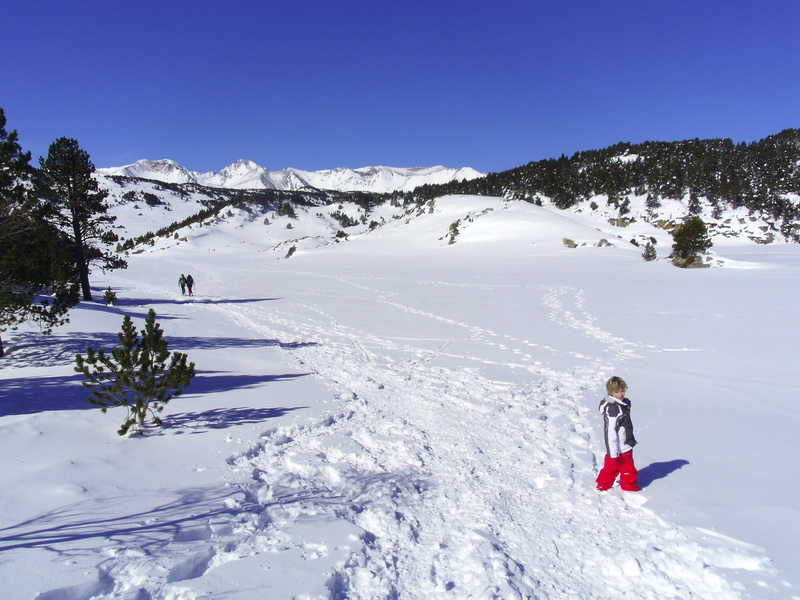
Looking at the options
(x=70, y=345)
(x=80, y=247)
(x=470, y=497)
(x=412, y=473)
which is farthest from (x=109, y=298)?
(x=470, y=497)

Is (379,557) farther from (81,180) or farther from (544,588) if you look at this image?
(81,180)

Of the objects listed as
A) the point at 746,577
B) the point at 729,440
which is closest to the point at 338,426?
the point at 746,577

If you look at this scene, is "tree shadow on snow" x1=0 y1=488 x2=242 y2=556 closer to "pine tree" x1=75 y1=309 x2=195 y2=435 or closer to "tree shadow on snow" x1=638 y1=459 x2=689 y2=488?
"pine tree" x1=75 y1=309 x2=195 y2=435

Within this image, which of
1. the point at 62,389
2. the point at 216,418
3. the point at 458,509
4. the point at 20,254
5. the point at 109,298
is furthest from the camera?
the point at 109,298

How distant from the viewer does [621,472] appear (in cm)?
496

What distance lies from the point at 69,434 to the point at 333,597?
15.4 ft

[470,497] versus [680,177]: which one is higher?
[680,177]

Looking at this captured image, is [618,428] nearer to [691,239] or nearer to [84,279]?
[84,279]

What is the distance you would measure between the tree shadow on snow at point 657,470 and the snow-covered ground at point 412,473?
0.03 meters

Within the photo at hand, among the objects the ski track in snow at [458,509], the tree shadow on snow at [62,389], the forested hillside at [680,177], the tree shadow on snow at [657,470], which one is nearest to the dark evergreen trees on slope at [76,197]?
the tree shadow on snow at [62,389]

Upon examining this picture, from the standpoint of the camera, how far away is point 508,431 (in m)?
6.61

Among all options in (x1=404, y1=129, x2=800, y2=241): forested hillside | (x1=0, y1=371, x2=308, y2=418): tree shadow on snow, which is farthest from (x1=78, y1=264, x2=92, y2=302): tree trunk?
(x1=404, y1=129, x2=800, y2=241): forested hillside

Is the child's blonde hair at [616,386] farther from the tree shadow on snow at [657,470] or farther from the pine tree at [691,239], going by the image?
the pine tree at [691,239]

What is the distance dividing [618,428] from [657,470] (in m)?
0.99
